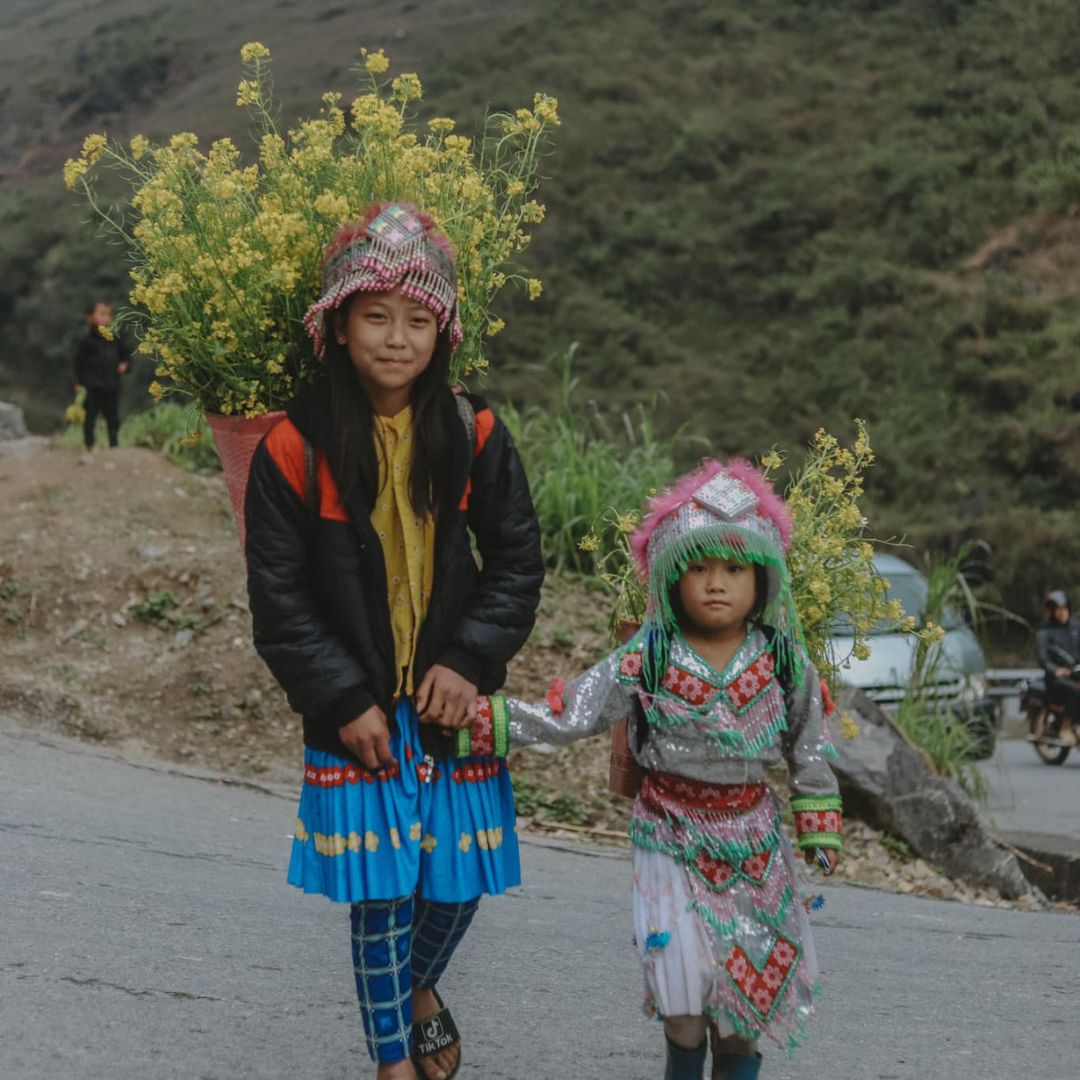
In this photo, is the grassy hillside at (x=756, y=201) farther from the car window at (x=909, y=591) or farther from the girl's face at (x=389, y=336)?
the girl's face at (x=389, y=336)

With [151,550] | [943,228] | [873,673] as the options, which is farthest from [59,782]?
[943,228]

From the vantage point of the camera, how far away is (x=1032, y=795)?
38.8 feet

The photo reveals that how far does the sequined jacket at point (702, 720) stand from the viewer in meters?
3.30

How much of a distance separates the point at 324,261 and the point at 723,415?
33.5m

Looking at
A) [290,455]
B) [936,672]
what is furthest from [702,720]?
[936,672]

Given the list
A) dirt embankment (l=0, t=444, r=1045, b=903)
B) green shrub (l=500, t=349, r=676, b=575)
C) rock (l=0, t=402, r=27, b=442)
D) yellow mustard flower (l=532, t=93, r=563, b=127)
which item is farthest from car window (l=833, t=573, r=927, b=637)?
rock (l=0, t=402, r=27, b=442)

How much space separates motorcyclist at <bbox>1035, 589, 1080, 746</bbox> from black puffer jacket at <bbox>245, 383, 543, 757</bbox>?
11.7 meters

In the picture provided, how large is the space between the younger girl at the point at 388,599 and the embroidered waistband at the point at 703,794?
33cm

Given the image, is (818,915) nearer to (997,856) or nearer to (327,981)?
(997,856)

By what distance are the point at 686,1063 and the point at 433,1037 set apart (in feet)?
1.89

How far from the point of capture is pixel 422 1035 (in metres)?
3.53

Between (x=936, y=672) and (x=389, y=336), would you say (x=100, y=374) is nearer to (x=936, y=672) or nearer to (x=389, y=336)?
(x=936, y=672)

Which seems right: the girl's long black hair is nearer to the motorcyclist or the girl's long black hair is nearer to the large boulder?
the large boulder

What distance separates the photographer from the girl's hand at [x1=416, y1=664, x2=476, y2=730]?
3297mm
